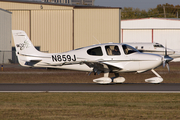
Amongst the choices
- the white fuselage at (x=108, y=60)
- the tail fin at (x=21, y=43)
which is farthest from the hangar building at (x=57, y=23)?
Result: the white fuselage at (x=108, y=60)

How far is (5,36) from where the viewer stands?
45219 mm

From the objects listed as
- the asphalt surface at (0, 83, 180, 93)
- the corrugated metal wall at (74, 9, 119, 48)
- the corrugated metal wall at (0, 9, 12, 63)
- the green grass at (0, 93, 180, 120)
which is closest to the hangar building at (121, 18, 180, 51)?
the corrugated metal wall at (74, 9, 119, 48)

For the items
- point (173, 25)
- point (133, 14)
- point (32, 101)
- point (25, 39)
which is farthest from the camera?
point (133, 14)

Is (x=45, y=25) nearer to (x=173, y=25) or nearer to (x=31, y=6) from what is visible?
(x=31, y=6)

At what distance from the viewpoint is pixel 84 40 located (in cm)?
4925

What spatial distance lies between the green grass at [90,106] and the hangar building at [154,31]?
52.1 m

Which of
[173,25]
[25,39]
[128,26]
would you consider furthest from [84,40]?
[25,39]

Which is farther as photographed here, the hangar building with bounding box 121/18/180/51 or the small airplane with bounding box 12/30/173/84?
the hangar building with bounding box 121/18/180/51

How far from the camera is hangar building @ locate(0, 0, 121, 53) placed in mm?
48938

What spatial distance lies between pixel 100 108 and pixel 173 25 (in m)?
56.5

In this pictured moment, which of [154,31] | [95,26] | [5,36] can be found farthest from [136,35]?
[5,36]

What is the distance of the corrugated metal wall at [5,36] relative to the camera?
43.4 meters

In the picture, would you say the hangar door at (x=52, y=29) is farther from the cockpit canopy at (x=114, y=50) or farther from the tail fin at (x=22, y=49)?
the cockpit canopy at (x=114, y=50)

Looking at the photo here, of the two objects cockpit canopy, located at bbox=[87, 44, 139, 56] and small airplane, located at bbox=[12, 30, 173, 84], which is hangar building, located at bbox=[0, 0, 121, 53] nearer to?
small airplane, located at bbox=[12, 30, 173, 84]
